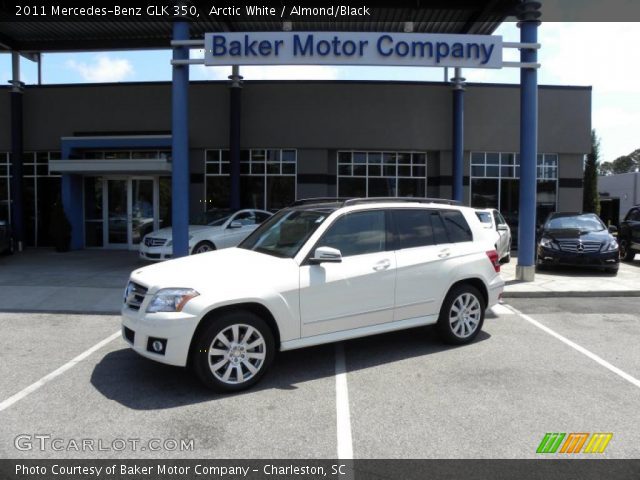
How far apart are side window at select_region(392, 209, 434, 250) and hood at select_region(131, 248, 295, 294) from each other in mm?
1458

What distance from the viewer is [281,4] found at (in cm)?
1373

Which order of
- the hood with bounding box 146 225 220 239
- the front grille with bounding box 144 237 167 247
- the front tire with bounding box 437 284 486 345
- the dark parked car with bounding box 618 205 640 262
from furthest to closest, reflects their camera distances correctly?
the dark parked car with bounding box 618 205 640 262 → the hood with bounding box 146 225 220 239 → the front grille with bounding box 144 237 167 247 → the front tire with bounding box 437 284 486 345

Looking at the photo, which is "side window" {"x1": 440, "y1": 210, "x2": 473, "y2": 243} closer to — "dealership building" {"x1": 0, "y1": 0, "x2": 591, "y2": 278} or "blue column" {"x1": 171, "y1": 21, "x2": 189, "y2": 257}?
"blue column" {"x1": 171, "y1": 21, "x2": 189, "y2": 257}

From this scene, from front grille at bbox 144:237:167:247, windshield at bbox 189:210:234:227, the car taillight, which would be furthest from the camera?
windshield at bbox 189:210:234:227

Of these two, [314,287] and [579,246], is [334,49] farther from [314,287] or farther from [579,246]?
[579,246]

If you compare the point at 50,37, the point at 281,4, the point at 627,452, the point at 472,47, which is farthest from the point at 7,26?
the point at 627,452

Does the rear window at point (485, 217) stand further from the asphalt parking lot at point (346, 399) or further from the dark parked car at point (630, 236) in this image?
the asphalt parking lot at point (346, 399)

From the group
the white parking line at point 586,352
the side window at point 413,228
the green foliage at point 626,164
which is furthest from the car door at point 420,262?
the green foliage at point 626,164

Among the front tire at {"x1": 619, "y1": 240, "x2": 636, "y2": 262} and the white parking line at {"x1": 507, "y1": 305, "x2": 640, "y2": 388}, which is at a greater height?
the front tire at {"x1": 619, "y1": 240, "x2": 636, "y2": 262}

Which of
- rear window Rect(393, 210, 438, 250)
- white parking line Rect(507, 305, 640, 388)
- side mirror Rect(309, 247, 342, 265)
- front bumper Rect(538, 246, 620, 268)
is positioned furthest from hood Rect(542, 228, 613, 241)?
side mirror Rect(309, 247, 342, 265)

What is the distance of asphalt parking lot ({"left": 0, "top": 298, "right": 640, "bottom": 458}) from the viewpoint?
364 centimetres

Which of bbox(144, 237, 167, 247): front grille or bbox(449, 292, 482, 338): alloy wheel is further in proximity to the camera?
bbox(144, 237, 167, 247): front grille

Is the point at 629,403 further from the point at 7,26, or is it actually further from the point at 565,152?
the point at 7,26

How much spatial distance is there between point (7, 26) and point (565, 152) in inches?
728
